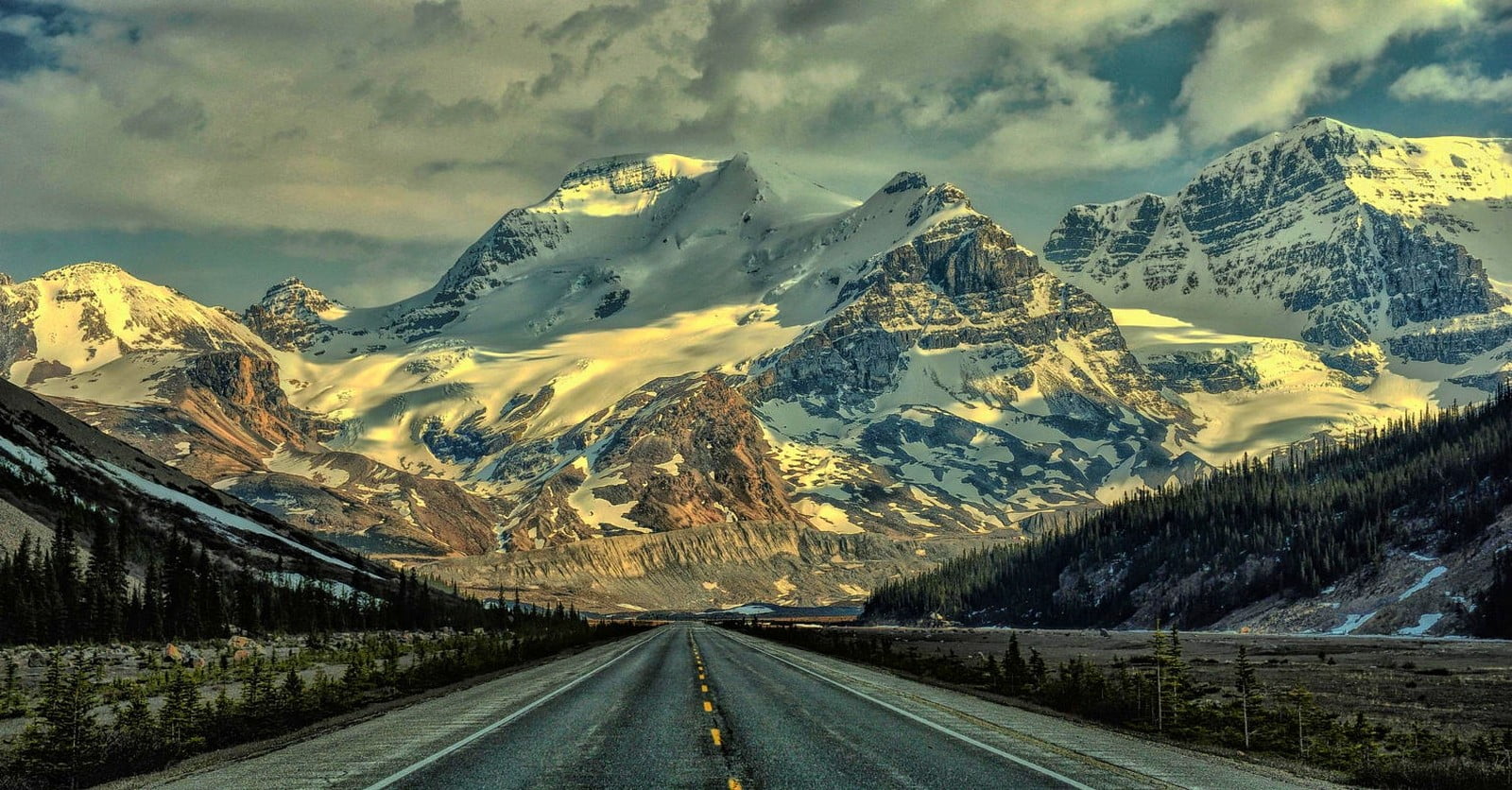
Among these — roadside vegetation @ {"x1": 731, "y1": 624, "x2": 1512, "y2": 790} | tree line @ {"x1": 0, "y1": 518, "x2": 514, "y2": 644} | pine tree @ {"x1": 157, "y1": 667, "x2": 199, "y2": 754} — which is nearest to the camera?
roadside vegetation @ {"x1": 731, "y1": 624, "x2": 1512, "y2": 790}

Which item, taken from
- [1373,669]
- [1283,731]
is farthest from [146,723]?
[1373,669]

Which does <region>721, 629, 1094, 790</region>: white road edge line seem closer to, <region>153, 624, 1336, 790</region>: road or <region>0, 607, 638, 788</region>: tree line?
<region>153, 624, 1336, 790</region>: road

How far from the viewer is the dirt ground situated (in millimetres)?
54062

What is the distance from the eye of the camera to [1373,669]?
85312 mm

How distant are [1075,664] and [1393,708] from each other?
14.4 m

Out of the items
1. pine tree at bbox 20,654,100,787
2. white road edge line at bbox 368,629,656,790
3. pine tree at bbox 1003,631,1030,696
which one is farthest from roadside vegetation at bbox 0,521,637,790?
pine tree at bbox 1003,631,1030,696

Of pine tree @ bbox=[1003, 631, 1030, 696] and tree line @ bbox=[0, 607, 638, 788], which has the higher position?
tree line @ bbox=[0, 607, 638, 788]

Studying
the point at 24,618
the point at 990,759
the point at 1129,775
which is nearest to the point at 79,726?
the point at 990,759

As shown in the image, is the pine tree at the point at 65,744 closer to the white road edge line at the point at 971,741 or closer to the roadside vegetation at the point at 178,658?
the roadside vegetation at the point at 178,658

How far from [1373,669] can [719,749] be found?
7262 centimetres

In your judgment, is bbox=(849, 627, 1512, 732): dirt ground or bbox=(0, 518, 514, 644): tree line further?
bbox=(0, 518, 514, 644): tree line

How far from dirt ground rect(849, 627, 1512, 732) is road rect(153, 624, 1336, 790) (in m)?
23.0

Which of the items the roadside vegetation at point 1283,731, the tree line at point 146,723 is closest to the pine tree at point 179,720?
the tree line at point 146,723

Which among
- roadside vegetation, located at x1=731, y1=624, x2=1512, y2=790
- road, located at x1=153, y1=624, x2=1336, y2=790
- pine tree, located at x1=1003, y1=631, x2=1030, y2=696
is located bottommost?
pine tree, located at x1=1003, y1=631, x2=1030, y2=696
